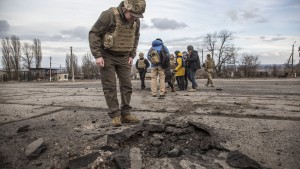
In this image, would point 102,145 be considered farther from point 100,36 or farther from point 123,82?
point 100,36

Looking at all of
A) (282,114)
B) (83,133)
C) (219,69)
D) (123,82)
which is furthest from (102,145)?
(219,69)

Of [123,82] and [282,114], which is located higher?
[123,82]

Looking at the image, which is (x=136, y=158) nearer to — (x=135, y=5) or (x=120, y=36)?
(x=120, y=36)

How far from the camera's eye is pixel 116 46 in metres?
3.22

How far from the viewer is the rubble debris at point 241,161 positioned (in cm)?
198

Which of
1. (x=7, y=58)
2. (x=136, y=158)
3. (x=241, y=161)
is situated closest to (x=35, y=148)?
(x=136, y=158)

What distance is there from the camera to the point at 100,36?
3205 mm

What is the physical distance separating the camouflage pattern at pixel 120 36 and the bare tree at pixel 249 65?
40504mm

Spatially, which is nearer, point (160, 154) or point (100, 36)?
point (160, 154)

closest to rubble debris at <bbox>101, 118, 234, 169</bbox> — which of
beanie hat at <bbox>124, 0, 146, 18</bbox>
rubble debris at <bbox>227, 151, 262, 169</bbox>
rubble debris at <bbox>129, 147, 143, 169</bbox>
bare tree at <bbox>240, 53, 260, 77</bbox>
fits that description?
rubble debris at <bbox>129, 147, 143, 169</bbox>

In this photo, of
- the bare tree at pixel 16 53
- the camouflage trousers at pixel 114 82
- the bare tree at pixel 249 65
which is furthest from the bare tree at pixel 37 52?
the camouflage trousers at pixel 114 82

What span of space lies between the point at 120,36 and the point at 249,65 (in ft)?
153

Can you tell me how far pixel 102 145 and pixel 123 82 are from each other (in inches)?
50.2

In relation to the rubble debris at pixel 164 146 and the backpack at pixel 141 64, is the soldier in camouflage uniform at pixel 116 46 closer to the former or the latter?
the rubble debris at pixel 164 146
